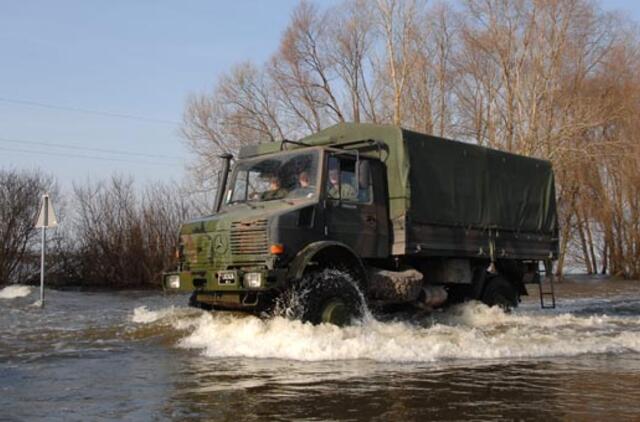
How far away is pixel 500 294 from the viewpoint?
45.6 ft

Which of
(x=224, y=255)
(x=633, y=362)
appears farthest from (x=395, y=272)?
(x=633, y=362)

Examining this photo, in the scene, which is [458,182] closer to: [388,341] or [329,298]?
[329,298]

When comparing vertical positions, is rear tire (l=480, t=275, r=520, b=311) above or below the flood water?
above

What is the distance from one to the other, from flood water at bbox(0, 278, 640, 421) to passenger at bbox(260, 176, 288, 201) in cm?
185

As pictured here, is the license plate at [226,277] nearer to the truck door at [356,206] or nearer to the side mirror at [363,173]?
the truck door at [356,206]

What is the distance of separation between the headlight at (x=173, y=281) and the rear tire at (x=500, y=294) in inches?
235

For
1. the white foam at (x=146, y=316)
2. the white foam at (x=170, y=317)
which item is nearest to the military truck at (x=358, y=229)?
the white foam at (x=170, y=317)

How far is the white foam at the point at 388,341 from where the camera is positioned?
8.74m

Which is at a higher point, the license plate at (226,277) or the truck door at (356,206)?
the truck door at (356,206)

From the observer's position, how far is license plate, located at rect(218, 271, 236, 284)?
32.0 ft

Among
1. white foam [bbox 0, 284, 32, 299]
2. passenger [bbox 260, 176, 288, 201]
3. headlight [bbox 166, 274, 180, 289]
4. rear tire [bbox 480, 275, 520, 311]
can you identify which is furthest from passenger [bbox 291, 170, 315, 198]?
white foam [bbox 0, 284, 32, 299]

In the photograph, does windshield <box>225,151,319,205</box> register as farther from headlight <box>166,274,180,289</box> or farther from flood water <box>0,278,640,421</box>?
flood water <box>0,278,640,421</box>

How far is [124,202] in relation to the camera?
2981cm

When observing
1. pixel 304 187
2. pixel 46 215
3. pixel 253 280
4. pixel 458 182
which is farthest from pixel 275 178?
pixel 46 215
